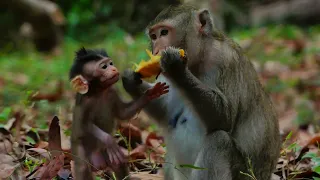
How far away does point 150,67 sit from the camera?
5.11 meters

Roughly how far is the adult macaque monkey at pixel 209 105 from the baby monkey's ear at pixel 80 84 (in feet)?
2.14

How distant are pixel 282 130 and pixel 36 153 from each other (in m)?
3.71

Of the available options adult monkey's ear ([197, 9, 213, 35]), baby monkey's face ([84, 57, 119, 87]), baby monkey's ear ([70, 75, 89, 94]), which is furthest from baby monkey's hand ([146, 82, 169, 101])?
adult monkey's ear ([197, 9, 213, 35])

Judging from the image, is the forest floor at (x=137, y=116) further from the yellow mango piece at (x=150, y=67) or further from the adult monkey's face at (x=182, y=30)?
the adult monkey's face at (x=182, y=30)

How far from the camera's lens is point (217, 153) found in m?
4.90

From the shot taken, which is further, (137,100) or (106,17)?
(106,17)

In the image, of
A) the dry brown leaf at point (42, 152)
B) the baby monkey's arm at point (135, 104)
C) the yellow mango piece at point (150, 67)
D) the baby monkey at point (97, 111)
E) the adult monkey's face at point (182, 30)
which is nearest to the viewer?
the baby monkey at point (97, 111)

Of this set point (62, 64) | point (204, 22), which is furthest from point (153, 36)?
point (62, 64)

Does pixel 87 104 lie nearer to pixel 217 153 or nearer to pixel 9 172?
pixel 9 172

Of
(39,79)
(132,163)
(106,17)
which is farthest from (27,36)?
(132,163)

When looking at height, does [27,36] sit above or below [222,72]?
above

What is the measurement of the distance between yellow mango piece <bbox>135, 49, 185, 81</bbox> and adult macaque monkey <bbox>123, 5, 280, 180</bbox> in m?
0.08

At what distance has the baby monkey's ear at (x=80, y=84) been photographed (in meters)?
4.64

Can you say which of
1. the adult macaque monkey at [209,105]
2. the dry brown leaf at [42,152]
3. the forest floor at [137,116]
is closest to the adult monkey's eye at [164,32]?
the adult macaque monkey at [209,105]
